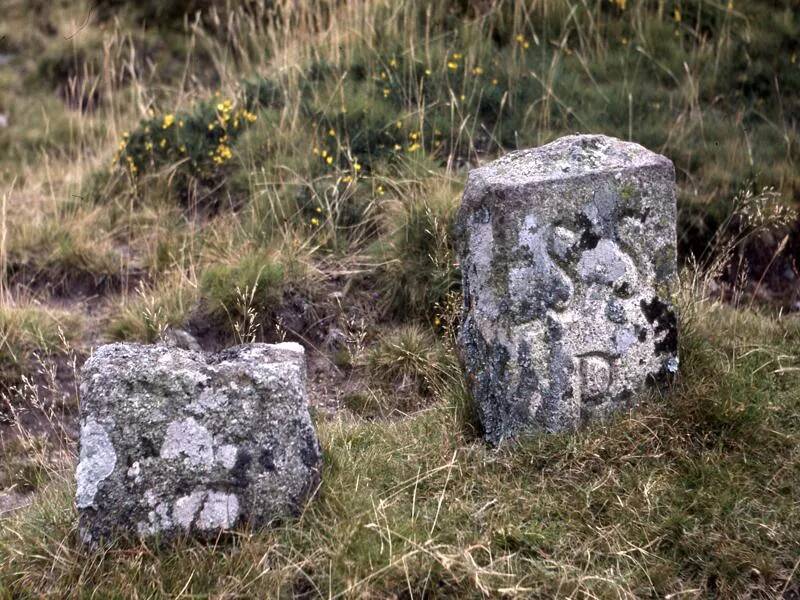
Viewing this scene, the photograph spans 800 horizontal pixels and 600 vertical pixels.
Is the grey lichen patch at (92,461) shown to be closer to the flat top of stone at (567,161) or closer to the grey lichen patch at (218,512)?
the grey lichen patch at (218,512)

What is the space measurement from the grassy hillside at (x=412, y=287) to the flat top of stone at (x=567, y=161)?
31.8 inches

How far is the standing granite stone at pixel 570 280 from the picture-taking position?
3646mm

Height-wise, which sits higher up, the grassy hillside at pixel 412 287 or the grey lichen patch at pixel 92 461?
the grey lichen patch at pixel 92 461

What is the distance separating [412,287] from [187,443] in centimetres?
219

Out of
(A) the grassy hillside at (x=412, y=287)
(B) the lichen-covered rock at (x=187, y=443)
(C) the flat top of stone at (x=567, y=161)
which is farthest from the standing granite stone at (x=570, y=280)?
(B) the lichen-covered rock at (x=187, y=443)

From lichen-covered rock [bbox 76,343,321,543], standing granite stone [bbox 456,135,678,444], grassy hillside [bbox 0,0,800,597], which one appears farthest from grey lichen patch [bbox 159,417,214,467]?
standing granite stone [bbox 456,135,678,444]

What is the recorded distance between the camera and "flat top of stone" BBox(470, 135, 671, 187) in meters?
3.66

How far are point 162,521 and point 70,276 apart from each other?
3.30 m

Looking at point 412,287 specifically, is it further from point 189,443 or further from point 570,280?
point 189,443

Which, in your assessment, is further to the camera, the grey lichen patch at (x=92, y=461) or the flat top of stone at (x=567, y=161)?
the flat top of stone at (x=567, y=161)

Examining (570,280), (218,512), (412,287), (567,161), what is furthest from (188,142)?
(218,512)

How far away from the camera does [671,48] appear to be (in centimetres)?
693

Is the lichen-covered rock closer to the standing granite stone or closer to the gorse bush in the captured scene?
the standing granite stone

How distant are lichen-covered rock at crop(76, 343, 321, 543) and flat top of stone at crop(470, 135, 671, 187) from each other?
117 cm
